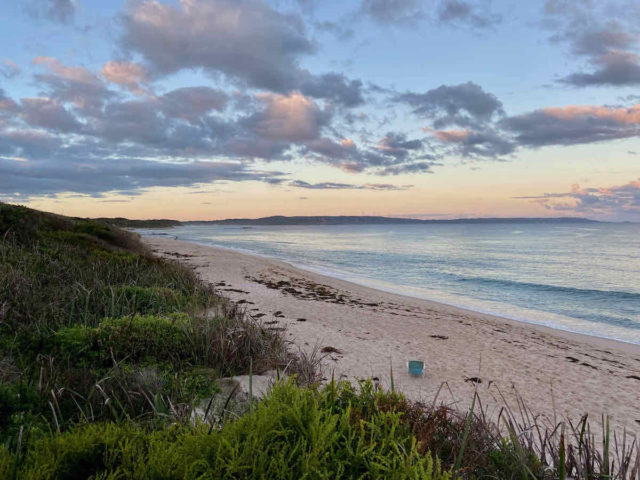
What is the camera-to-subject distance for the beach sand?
7.36 metres

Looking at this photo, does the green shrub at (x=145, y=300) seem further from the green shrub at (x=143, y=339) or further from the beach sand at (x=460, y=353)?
the beach sand at (x=460, y=353)

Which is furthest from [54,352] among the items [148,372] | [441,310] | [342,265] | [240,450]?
[342,265]

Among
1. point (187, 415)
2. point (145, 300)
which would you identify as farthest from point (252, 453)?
point (145, 300)

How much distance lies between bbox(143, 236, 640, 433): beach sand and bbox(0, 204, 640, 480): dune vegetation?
5.15 ft

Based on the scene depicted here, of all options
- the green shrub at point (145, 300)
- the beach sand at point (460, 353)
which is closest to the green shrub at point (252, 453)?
the beach sand at point (460, 353)

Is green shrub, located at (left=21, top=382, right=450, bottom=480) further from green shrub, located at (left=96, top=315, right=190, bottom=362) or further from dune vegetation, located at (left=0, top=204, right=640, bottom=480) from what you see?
green shrub, located at (left=96, top=315, right=190, bottom=362)

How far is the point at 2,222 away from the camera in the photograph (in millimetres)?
12820

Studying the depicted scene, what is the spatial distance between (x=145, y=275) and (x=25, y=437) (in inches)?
332

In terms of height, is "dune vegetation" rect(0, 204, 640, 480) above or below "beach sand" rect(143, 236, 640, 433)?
above

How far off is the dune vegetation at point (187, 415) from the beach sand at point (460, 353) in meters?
1.57

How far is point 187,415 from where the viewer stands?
2980mm

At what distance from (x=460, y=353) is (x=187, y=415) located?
340 inches

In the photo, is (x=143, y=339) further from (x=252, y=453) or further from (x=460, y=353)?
(x=460, y=353)

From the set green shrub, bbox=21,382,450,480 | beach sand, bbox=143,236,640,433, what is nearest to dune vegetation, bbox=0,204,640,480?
green shrub, bbox=21,382,450,480
